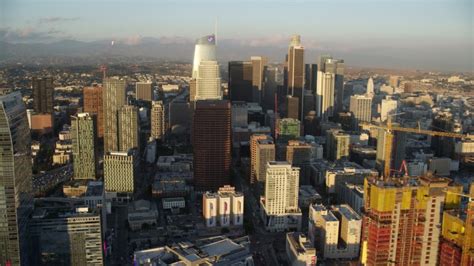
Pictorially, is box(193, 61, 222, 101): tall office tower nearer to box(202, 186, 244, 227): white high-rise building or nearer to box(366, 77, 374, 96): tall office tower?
box(366, 77, 374, 96): tall office tower

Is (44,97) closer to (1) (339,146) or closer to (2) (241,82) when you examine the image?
(2) (241,82)

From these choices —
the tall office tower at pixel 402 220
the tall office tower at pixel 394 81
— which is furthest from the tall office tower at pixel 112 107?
the tall office tower at pixel 402 220

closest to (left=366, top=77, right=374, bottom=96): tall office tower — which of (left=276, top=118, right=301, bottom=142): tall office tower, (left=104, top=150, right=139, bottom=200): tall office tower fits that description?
(left=276, top=118, right=301, bottom=142): tall office tower

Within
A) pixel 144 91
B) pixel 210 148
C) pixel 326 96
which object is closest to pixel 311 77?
pixel 326 96

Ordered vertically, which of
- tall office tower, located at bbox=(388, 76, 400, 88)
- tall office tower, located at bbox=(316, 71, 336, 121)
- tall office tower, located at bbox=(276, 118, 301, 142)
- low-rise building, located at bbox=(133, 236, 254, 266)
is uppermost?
tall office tower, located at bbox=(388, 76, 400, 88)

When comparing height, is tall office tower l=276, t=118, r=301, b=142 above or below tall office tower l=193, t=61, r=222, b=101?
below

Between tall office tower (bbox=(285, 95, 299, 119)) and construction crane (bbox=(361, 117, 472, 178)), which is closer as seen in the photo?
construction crane (bbox=(361, 117, 472, 178))
